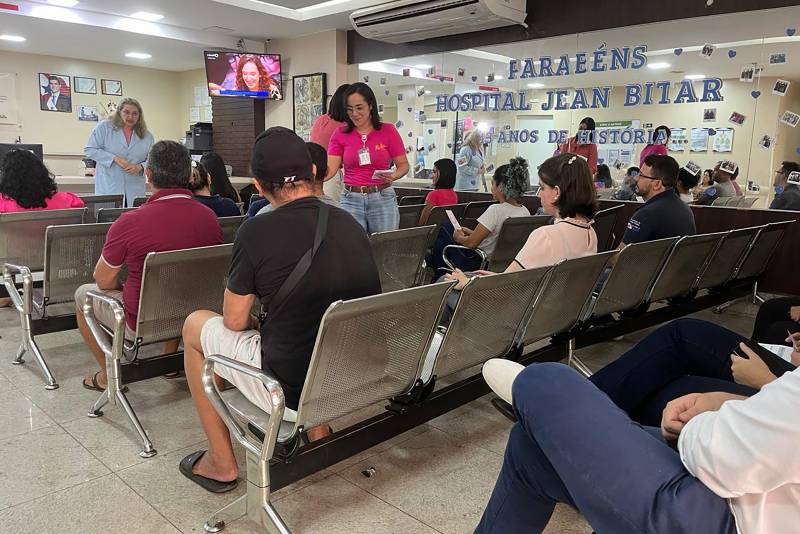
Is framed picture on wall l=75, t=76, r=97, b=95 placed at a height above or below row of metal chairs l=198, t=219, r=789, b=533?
above

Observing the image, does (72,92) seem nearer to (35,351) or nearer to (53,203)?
(53,203)

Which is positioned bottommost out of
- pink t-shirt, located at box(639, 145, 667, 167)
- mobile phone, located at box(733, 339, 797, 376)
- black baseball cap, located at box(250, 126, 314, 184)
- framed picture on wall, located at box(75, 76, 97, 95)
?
mobile phone, located at box(733, 339, 797, 376)

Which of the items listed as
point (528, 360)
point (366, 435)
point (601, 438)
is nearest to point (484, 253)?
point (528, 360)

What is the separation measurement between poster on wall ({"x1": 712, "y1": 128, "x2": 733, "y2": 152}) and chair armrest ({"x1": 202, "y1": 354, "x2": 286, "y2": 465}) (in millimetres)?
4938

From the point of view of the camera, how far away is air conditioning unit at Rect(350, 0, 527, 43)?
5469 mm

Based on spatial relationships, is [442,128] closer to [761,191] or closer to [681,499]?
[761,191]

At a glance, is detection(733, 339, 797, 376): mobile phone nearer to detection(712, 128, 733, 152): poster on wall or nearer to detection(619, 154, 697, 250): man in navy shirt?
detection(619, 154, 697, 250): man in navy shirt

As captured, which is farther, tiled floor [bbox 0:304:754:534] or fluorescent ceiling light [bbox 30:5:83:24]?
fluorescent ceiling light [bbox 30:5:83:24]

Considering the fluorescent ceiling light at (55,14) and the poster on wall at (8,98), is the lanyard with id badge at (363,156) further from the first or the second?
the poster on wall at (8,98)

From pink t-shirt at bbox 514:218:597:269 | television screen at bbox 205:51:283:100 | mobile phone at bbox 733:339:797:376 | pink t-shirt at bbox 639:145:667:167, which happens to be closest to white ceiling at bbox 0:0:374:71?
television screen at bbox 205:51:283:100

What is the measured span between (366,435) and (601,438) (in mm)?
870

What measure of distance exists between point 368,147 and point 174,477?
7.36 ft

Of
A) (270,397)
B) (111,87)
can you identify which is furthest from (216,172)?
(111,87)

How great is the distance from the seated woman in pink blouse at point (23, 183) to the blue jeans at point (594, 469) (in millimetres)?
3281
